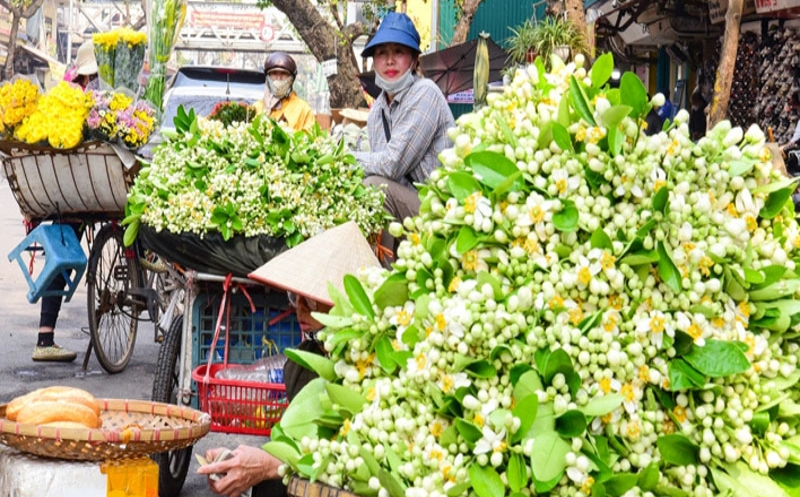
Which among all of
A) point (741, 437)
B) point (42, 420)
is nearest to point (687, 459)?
point (741, 437)

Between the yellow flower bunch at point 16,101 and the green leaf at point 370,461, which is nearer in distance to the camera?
the green leaf at point 370,461

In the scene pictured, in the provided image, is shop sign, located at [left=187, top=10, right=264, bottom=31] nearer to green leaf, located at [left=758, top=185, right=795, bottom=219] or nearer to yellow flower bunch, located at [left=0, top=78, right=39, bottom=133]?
yellow flower bunch, located at [left=0, top=78, right=39, bottom=133]

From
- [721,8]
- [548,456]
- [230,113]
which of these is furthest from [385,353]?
[721,8]

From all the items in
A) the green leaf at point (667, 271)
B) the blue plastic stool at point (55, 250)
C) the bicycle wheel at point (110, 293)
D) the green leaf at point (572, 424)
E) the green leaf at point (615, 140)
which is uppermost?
the green leaf at point (615, 140)

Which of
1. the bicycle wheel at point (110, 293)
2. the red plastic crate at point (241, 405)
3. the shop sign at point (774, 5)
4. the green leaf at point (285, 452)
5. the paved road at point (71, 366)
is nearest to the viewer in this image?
the green leaf at point (285, 452)

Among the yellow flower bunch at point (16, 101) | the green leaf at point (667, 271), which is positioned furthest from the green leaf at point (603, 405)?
the yellow flower bunch at point (16, 101)

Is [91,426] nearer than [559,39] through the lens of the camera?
Yes

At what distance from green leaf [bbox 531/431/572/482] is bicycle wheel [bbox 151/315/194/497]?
3.02 m

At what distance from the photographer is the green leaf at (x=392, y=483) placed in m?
2.43

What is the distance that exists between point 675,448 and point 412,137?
3.07m

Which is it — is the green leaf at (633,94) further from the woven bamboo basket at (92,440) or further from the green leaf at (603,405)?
the woven bamboo basket at (92,440)

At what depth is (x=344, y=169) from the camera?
486 cm

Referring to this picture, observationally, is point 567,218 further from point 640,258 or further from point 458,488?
point 458,488

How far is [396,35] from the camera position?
557 centimetres
